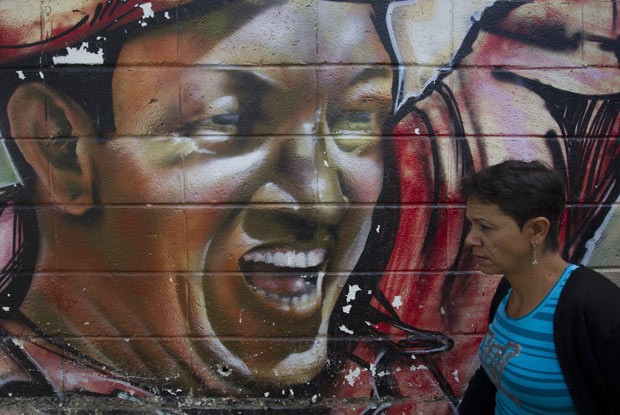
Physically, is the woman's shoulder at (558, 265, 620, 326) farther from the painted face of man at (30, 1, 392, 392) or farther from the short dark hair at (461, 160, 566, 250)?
the painted face of man at (30, 1, 392, 392)

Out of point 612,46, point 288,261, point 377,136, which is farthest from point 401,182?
point 612,46

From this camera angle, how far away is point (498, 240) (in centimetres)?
185

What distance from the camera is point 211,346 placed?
3.35 metres

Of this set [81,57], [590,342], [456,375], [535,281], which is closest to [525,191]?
[535,281]

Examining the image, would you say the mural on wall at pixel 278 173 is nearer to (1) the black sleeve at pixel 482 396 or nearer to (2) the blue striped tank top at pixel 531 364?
(1) the black sleeve at pixel 482 396

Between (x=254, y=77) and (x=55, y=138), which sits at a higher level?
(x=254, y=77)

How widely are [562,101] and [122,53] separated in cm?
235

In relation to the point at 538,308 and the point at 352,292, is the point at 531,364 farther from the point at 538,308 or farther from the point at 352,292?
the point at 352,292

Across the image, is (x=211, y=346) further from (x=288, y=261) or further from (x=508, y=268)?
(x=508, y=268)

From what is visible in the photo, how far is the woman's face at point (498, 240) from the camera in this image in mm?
1825

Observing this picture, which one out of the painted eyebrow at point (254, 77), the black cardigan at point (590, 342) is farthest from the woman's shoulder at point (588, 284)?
the painted eyebrow at point (254, 77)

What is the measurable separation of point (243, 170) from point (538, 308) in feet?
6.16

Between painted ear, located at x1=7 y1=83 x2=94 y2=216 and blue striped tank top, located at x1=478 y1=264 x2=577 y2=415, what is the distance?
7.64 ft

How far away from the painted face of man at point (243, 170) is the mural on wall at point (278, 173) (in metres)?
0.01
